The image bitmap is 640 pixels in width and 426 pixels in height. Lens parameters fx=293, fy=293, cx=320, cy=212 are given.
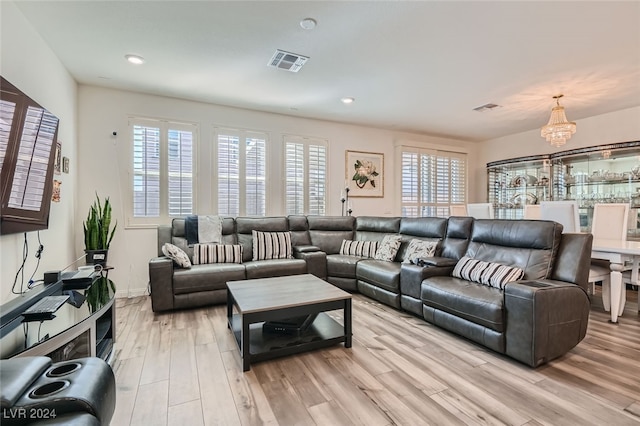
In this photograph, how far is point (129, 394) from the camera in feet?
5.93

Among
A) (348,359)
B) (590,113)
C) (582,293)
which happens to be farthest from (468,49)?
(590,113)

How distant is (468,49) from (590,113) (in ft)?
11.6

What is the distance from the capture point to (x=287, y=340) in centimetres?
238

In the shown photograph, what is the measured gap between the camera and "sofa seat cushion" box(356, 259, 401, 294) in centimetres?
330

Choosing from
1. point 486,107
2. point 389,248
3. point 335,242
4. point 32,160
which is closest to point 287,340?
point 389,248

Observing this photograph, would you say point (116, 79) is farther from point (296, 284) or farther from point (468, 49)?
point (468, 49)

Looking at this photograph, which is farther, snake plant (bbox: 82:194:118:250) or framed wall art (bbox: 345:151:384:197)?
framed wall art (bbox: 345:151:384:197)

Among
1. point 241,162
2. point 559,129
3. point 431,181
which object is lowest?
point 431,181

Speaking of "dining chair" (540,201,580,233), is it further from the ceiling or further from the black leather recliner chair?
the black leather recliner chair

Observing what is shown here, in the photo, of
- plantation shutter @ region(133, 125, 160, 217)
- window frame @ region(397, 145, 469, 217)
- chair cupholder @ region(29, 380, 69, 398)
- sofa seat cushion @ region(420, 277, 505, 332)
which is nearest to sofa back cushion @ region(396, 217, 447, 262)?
sofa seat cushion @ region(420, 277, 505, 332)

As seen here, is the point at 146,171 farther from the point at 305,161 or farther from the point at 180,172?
the point at 305,161

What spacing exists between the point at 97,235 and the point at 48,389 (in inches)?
115

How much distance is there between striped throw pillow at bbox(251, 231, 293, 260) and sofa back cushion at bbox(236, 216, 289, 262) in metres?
0.09

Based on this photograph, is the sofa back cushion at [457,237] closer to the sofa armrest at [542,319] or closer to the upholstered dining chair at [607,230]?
the sofa armrest at [542,319]
